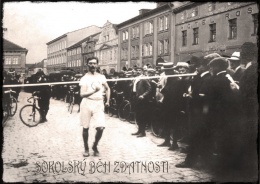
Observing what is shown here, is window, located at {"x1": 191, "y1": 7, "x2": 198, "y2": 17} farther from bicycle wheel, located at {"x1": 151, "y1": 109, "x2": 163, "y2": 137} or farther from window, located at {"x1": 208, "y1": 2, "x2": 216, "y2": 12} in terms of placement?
bicycle wheel, located at {"x1": 151, "y1": 109, "x2": 163, "y2": 137}

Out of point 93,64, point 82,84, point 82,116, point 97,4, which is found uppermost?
point 97,4

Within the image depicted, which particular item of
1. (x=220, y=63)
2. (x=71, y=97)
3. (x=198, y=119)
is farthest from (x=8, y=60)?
(x=220, y=63)

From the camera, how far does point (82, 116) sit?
5.90 m

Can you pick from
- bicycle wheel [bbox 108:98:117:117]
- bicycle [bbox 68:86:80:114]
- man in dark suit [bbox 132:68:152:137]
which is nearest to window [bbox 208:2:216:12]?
man in dark suit [bbox 132:68:152:137]

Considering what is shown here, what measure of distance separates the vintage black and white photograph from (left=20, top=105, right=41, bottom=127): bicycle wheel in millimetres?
28

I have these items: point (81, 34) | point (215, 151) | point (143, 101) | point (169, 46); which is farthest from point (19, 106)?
point (215, 151)

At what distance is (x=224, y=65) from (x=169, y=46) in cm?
229

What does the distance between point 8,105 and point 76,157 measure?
1.88 m

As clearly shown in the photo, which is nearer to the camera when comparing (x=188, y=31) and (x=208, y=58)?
(x=208, y=58)

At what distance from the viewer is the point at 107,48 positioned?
7.51 meters

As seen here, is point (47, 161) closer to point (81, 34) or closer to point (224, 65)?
point (81, 34)

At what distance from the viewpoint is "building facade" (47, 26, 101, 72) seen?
20.8ft

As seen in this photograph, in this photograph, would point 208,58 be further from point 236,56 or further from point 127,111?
point 127,111

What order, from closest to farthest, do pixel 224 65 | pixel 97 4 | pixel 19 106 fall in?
pixel 224 65, pixel 97 4, pixel 19 106
